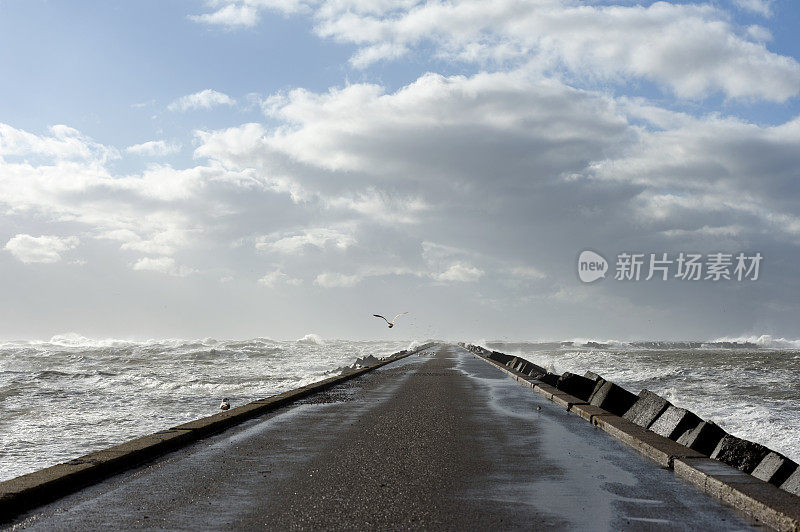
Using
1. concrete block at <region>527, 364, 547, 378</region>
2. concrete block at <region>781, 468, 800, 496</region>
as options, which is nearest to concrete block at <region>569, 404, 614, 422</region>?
concrete block at <region>781, 468, 800, 496</region>

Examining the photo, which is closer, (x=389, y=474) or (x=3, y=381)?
(x=389, y=474)

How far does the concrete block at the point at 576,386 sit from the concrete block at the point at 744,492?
33.6 feet

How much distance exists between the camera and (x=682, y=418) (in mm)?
8914

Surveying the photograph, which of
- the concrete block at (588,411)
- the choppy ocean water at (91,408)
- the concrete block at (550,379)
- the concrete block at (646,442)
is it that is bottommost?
the choppy ocean water at (91,408)

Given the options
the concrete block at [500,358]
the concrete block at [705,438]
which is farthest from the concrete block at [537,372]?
the concrete block at [705,438]

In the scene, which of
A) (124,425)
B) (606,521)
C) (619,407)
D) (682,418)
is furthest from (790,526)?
(124,425)

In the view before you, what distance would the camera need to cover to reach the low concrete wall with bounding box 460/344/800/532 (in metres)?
5.01

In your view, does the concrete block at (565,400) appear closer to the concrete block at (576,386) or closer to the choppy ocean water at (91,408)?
the concrete block at (576,386)

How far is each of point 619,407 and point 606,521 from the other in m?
8.90

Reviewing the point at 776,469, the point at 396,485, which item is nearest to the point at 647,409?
the point at 776,469

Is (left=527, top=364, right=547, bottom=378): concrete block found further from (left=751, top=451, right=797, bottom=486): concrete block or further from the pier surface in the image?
(left=751, top=451, right=797, bottom=486): concrete block

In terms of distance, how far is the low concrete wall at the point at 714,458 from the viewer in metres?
5.01

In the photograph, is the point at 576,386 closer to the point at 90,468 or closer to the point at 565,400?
the point at 565,400

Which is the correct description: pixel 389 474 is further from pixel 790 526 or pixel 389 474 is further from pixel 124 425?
pixel 124 425
